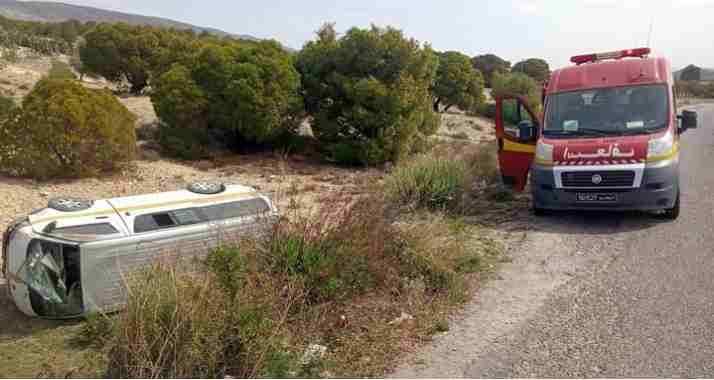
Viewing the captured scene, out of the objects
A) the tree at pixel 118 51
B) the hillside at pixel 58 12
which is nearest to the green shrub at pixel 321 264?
the tree at pixel 118 51

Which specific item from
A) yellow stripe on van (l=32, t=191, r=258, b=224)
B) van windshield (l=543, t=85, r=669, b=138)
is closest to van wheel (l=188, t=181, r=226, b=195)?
yellow stripe on van (l=32, t=191, r=258, b=224)

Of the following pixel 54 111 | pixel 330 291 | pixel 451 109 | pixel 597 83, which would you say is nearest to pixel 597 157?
pixel 597 83

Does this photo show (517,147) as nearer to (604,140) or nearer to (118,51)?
(604,140)

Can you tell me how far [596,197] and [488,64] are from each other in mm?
57694

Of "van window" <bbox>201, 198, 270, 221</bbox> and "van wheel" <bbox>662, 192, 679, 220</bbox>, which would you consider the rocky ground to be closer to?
"van window" <bbox>201, 198, 270, 221</bbox>

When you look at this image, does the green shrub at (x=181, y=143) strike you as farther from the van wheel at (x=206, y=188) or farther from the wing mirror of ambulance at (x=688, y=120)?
the wing mirror of ambulance at (x=688, y=120)

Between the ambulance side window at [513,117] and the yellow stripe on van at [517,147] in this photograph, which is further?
the ambulance side window at [513,117]

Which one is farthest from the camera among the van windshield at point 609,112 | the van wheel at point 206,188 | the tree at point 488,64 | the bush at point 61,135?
the tree at point 488,64

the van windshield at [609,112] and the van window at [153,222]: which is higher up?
the van windshield at [609,112]

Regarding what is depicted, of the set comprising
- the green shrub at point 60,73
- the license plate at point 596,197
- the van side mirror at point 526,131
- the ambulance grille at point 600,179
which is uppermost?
the green shrub at point 60,73

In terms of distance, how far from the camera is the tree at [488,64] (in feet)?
186

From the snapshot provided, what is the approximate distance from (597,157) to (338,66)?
10.3 meters

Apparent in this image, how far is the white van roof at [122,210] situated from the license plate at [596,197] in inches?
184

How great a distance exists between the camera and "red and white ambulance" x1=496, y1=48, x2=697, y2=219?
766 centimetres
